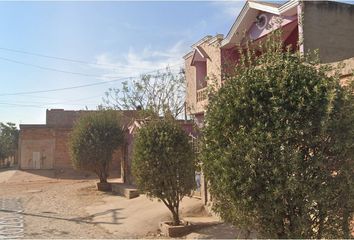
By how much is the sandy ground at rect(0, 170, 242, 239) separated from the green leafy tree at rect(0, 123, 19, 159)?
31.4 metres

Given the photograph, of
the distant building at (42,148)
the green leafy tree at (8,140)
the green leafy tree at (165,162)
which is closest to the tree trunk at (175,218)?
the green leafy tree at (165,162)

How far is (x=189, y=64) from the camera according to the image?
20.2 m

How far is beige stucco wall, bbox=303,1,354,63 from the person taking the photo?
1171 cm

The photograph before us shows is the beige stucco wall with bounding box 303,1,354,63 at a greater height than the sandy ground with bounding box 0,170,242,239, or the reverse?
the beige stucco wall with bounding box 303,1,354,63

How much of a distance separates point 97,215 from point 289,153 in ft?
42.2

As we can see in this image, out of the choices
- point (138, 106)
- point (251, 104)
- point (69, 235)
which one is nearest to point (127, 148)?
point (138, 106)

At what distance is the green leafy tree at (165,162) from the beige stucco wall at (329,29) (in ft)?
14.1

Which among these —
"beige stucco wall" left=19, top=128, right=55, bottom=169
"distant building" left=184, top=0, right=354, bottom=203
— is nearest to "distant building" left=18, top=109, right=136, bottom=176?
"beige stucco wall" left=19, top=128, right=55, bottom=169

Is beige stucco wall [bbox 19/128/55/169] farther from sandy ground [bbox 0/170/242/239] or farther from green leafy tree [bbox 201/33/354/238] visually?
green leafy tree [bbox 201/33/354/238]

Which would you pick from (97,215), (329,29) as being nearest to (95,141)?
(97,215)

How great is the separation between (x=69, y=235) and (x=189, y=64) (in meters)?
10.4

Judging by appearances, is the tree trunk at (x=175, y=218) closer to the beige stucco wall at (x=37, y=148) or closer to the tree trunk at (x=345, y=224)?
the tree trunk at (x=345, y=224)

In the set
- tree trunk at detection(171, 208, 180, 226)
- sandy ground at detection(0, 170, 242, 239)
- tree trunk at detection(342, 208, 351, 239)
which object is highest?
tree trunk at detection(342, 208, 351, 239)

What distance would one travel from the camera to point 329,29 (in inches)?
481
